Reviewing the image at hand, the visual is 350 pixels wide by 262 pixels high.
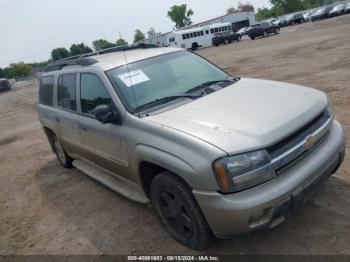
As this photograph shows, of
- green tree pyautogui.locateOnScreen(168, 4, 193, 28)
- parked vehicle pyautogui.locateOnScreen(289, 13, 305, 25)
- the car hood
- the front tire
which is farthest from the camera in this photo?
green tree pyautogui.locateOnScreen(168, 4, 193, 28)

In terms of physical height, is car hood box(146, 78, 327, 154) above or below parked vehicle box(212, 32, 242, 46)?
above

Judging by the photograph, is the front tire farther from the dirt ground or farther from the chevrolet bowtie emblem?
the chevrolet bowtie emblem

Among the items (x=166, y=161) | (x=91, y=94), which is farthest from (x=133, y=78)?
(x=166, y=161)

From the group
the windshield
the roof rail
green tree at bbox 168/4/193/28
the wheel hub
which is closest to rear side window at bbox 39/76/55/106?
the roof rail

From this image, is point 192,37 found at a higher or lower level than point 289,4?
higher

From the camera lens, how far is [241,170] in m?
2.75

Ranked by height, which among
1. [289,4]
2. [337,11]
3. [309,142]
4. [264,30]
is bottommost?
[337,11]

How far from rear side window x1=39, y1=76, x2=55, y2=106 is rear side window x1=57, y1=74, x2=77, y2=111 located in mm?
406

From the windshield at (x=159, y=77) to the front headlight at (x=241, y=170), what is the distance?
1353mm

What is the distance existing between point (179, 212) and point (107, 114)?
1.26m

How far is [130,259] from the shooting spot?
3.46 m

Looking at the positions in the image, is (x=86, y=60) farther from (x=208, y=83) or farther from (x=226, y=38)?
(x=226, y=38)

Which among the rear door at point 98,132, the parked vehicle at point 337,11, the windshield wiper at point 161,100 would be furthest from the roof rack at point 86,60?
the parked vehicle at point 337,11

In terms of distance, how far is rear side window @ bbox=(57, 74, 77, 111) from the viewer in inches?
192
